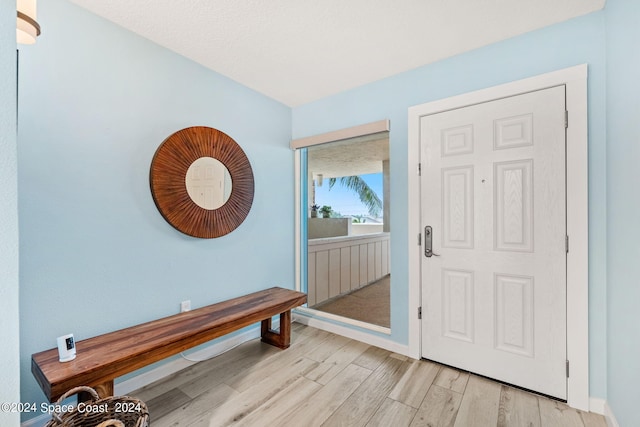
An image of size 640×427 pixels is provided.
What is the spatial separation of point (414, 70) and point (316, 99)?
101 cm

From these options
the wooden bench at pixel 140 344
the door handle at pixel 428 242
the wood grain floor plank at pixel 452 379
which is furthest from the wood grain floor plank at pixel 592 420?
the wooden bench at pixel 140 344

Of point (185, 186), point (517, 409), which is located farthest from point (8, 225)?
point (517, 409)

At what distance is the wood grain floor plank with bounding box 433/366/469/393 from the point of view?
75.0 inches

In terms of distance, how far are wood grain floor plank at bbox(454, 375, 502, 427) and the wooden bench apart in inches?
54.1

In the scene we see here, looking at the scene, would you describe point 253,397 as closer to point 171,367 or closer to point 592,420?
point 171,367

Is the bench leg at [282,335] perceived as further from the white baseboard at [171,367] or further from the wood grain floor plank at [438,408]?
the wood grain floor plank at [438,408]

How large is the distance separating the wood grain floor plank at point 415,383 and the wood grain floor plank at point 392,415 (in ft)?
0.16

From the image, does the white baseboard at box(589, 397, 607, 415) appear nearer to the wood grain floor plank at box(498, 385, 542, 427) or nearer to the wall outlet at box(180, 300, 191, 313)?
the wood grain floor plank at box(498, 385, 542, 427)

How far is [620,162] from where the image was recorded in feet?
4.62

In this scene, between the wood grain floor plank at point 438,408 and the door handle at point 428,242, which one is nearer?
the wood grain floor plank at point 438,408

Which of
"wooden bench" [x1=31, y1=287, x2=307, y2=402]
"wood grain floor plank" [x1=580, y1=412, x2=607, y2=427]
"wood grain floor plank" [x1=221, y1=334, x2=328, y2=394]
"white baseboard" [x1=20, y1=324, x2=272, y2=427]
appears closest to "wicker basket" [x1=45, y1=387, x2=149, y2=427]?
"wooden bench" [x1=31, y1=287, x2=307, y2=402]

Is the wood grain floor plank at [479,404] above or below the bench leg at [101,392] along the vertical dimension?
below

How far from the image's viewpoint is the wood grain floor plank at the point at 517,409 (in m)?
1.57

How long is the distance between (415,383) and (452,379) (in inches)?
10.9
